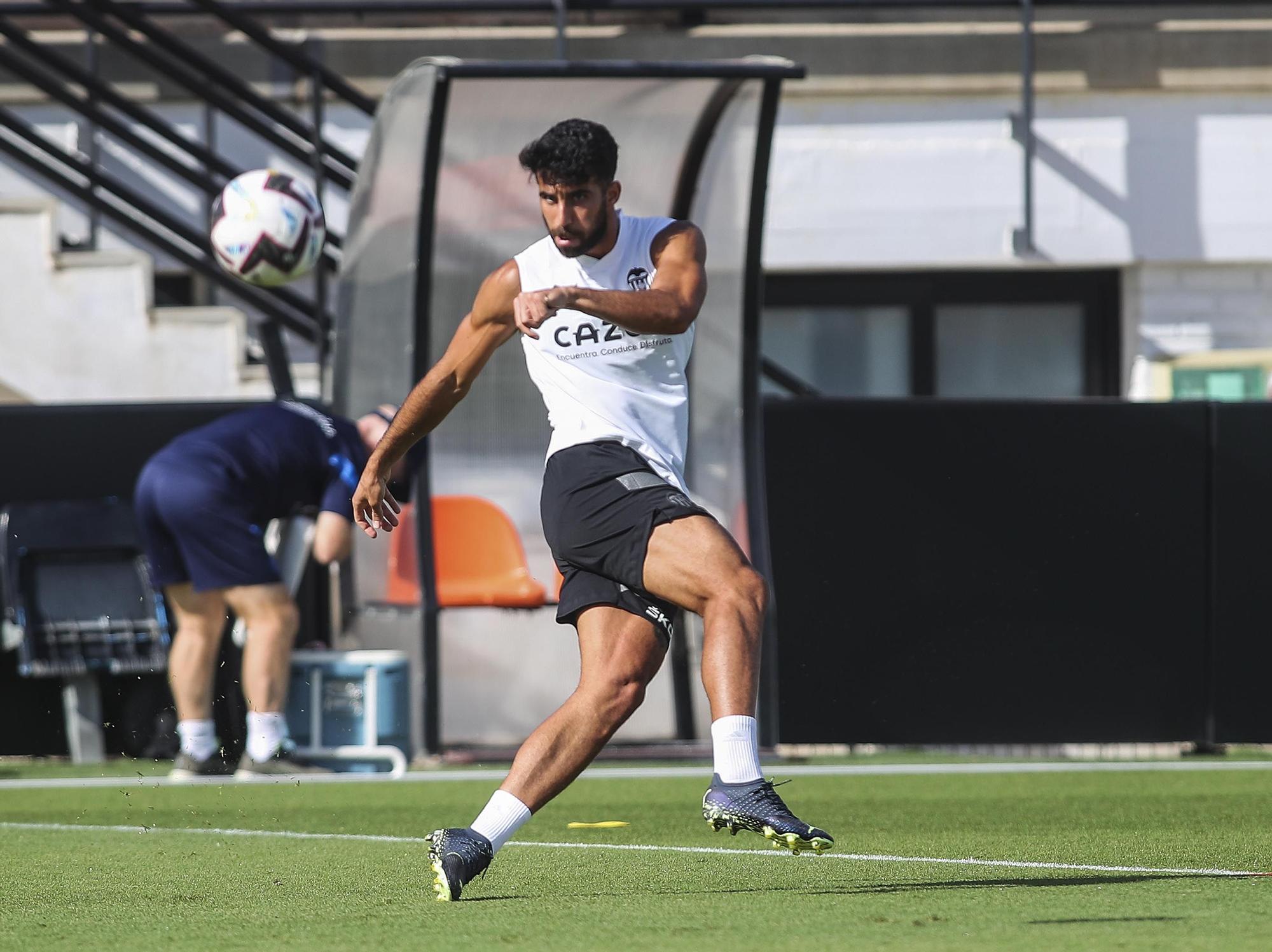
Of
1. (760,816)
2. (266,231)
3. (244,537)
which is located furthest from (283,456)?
(760,816)

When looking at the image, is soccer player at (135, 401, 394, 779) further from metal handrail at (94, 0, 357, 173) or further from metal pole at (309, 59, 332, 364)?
metal handrail at (94, 0, 357, 173)

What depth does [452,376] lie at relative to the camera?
212 inches

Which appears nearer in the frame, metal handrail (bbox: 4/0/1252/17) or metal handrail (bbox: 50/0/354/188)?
metal handrail (bbox: 50/0/354/188)

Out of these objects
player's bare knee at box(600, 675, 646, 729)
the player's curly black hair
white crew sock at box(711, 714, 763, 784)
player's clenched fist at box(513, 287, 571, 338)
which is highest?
the player's curly black hair

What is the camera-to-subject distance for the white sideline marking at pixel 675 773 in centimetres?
946

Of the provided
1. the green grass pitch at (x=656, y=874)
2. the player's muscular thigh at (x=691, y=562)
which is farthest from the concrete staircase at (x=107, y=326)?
the player's muscular thigh at (x=691, y=562)

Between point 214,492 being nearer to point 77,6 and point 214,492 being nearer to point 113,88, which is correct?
point 77,6

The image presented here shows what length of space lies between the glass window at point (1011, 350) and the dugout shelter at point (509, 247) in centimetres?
535

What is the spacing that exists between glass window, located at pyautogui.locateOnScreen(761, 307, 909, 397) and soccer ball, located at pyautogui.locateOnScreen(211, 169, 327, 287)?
5569 millimetres

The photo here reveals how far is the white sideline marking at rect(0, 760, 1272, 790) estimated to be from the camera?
9461mm

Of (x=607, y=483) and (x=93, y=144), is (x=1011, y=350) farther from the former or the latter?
(x=607, y=483)

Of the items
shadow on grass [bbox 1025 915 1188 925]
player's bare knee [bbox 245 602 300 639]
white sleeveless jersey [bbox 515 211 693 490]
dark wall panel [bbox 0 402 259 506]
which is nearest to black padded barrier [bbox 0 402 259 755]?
dark wall panel [bbox 0 402 259 506]

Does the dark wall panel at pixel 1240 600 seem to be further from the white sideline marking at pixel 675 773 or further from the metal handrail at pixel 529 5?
the metal handrail at pixel 529 5

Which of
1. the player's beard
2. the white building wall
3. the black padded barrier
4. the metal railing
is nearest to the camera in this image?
the player's beard
